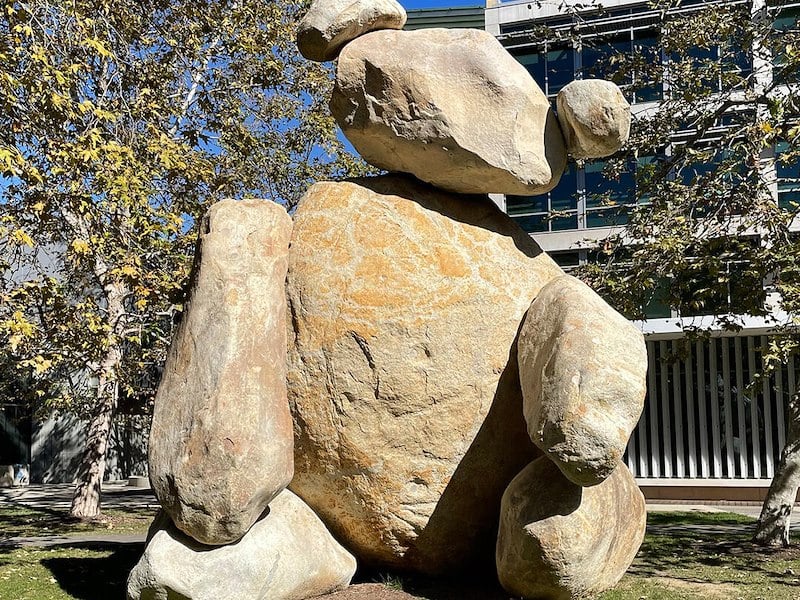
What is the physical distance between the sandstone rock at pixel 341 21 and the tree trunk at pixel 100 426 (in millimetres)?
6647

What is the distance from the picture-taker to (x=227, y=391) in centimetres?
371

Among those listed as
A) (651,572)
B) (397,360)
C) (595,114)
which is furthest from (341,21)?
(651,572)

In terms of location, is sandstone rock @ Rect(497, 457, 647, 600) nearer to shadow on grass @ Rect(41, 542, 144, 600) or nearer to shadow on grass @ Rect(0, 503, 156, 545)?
shadow on grass @ Rect(41, 542, 144, 600)

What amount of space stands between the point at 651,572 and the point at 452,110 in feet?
11.8

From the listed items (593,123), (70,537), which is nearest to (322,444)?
(593,123)

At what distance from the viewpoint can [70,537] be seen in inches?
400

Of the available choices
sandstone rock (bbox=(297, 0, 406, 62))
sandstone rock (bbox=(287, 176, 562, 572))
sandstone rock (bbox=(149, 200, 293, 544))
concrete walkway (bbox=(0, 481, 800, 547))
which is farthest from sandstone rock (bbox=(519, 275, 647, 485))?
concrete walkway (bbox=(0, 481, 800, 547))

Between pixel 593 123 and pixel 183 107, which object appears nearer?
pixel 593 123

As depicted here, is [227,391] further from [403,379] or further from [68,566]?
[68,566]

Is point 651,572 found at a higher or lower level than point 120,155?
lower

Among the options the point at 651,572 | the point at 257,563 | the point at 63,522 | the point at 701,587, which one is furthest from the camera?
the point at 63,522

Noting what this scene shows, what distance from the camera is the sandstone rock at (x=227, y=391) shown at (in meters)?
3.63

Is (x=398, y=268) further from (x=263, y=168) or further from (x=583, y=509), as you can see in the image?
(x=263, y=168)

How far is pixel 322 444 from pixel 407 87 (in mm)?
1661
